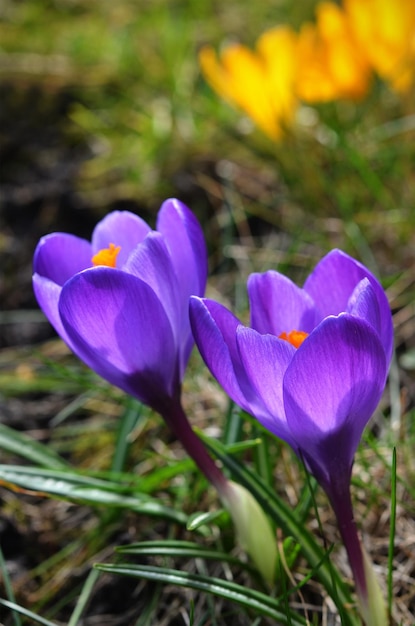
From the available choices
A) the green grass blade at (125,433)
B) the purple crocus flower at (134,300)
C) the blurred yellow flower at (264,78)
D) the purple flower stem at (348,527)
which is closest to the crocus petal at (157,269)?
the purple crocus flower at (134,300)

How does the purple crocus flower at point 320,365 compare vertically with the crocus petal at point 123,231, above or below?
below

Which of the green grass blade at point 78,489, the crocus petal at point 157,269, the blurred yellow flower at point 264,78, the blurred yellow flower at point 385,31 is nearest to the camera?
the crocus petal at point 157,269

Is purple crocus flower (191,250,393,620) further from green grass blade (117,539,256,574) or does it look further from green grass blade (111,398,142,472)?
green grass blade (111,398,142,472)

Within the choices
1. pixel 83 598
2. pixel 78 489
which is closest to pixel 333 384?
pixel 78 489

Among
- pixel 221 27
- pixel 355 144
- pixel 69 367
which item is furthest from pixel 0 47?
pixel 69 367

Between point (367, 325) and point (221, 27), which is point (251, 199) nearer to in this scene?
point (221, 27)

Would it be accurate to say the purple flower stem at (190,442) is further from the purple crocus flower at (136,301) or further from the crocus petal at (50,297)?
the crocus petal at (50,297)

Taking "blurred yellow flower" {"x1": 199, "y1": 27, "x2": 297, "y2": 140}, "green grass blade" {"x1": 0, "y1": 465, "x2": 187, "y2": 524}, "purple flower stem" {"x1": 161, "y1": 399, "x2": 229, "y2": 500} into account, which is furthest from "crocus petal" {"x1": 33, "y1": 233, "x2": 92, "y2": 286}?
"blurred yellow flower" {"x1": 199, "y1": 27, "x2": 297, "y2": 140}
